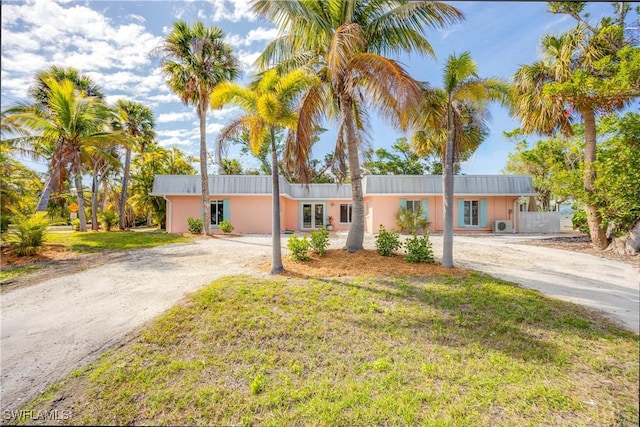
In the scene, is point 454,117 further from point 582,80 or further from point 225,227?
point 225,227

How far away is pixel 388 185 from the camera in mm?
14633

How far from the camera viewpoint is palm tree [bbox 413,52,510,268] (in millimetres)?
3893

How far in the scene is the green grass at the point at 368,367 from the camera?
1520 millimetres

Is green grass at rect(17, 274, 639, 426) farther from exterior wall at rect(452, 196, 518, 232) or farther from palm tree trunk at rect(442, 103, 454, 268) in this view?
exterior wall at rect(452, 196, 518, 232)

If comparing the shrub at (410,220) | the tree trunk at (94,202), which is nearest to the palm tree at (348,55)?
the shrub at (410,220)

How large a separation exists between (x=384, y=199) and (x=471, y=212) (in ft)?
16.7

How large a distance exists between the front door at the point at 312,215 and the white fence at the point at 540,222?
37.7 feet

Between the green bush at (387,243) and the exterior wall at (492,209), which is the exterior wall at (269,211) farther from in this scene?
the green bush at (387,243)

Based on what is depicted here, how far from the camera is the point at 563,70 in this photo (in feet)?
10.4

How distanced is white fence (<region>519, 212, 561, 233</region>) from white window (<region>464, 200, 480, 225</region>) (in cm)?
223

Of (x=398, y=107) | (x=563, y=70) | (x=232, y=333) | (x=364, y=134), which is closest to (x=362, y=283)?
(x=232, y=333)

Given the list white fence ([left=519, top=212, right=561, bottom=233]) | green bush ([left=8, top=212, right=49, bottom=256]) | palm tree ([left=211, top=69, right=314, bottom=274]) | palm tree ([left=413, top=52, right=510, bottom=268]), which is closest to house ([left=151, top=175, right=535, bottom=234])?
white fence ([left=519, top=212, right=561, bottom=233])

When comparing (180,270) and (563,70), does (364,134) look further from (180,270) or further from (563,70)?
(180,270)

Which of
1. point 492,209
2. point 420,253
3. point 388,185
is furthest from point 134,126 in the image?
point 492,209
